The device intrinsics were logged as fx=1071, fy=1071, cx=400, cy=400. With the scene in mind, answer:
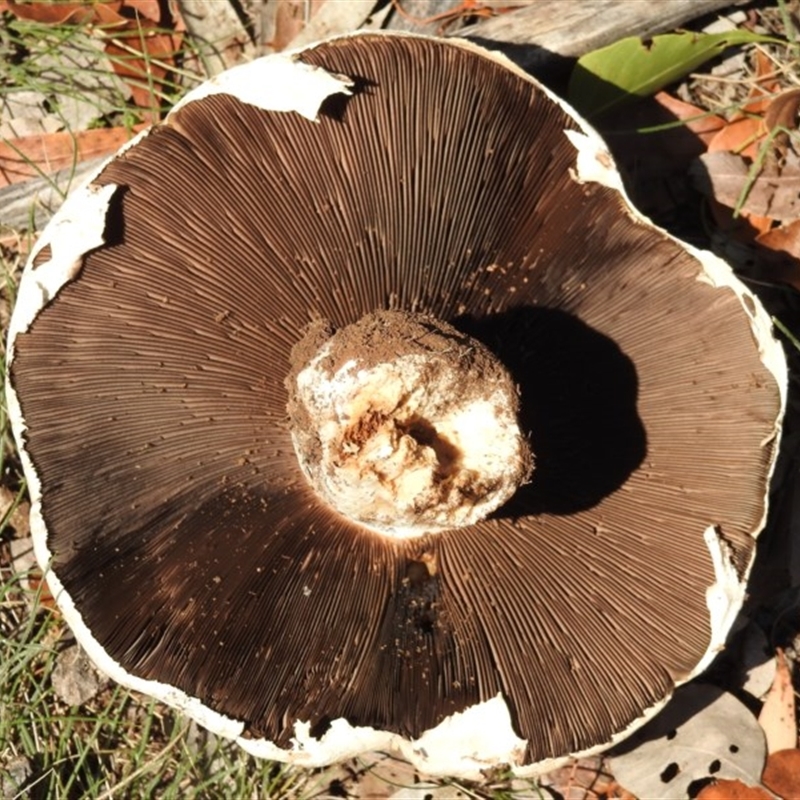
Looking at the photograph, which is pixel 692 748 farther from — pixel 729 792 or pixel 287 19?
pixel 287 19

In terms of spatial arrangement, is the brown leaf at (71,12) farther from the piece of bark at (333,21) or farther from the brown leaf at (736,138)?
the brown leaf at (736,138)

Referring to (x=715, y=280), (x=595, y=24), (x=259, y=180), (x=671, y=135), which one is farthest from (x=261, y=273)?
(x=671, y=135)

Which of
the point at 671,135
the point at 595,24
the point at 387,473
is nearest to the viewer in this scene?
the point at 387,473

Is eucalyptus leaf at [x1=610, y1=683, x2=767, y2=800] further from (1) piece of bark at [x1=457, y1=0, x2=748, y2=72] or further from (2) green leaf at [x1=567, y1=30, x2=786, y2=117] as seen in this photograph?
(1) piece of bark at [x1=457, y1=0, x2=748, y2=72]

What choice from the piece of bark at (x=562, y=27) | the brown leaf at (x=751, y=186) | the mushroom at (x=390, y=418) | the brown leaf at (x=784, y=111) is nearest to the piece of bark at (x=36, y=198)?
the mushroom at (x=390, y=418)

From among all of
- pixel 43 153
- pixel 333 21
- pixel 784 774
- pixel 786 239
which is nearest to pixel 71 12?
pixel 43 153

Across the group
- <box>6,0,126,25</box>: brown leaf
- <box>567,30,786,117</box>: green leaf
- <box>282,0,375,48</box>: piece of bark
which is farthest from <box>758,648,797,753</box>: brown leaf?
<box>6,0,126,25</box>: brown leaf

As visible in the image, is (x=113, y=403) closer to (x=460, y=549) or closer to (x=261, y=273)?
(x=261, y=273)
